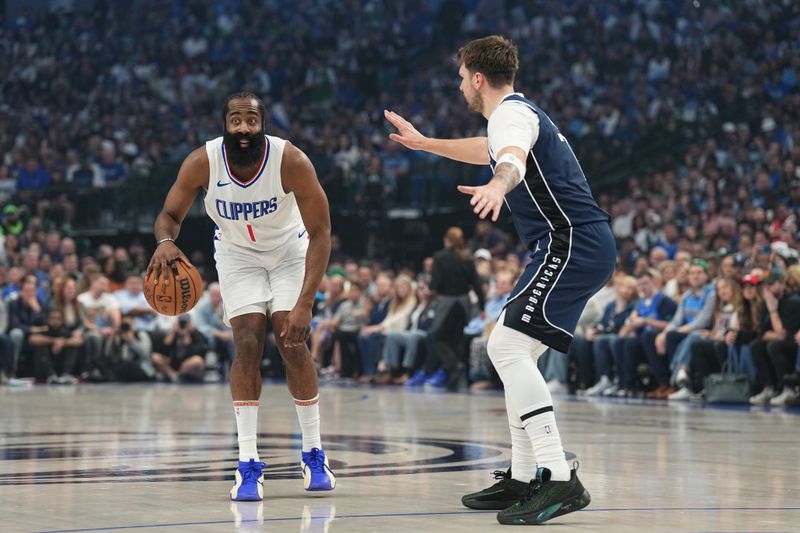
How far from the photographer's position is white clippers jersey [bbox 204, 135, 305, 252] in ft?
21.1

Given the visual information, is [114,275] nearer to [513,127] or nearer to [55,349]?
[55,349]

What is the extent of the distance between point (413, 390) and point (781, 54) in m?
9.87

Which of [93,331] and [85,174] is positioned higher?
[85,174]

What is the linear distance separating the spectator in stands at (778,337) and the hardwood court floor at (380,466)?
3.06ft

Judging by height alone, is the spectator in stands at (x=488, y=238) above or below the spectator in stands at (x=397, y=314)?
above

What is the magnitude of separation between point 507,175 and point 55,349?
13.4 metres

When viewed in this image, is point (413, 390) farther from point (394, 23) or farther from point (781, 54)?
point (394, 23)

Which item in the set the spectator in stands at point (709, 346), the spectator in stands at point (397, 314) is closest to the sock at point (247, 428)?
the spectator in stands at point (709, 346)

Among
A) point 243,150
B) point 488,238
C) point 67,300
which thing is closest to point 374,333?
point 488,238

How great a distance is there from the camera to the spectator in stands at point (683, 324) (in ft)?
45.7

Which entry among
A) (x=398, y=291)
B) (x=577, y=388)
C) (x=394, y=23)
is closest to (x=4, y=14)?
(x=394, y=23)

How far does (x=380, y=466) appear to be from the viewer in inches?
293

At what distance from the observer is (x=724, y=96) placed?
2181 centimetres

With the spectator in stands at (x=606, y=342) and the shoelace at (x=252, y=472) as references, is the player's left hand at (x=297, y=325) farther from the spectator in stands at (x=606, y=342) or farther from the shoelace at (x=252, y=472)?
the spectator in stands at (x=606, y=342)
